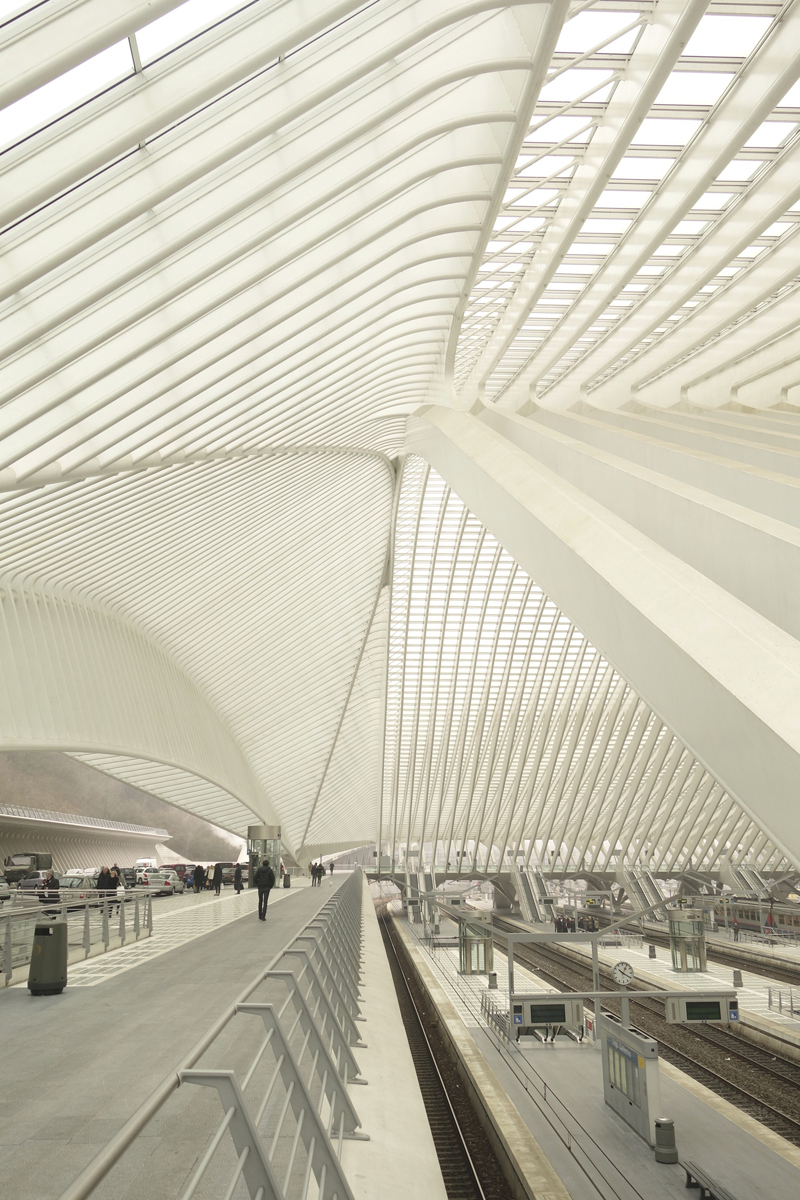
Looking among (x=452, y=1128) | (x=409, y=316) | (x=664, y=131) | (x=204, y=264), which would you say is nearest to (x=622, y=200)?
(x=664, y=131)

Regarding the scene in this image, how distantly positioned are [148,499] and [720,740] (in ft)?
38.8

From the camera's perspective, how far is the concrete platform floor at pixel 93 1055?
4.45 meters

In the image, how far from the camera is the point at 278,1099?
5.59 m

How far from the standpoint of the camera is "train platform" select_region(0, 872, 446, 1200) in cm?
445

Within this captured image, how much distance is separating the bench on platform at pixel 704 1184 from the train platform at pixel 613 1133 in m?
0.21

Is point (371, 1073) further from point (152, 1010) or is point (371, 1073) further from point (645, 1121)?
point (645, 1121)

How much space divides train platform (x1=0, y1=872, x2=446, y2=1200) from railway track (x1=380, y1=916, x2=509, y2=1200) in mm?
3584

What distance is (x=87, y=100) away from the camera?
21.0 feet

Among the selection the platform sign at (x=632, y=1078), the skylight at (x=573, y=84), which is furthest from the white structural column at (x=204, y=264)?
the platform sign at (x=632, y=1078)

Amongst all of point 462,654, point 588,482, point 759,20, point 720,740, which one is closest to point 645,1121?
point 720,740

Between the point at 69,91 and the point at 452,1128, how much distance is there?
51.9ft

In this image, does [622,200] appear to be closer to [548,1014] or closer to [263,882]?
[263,882]

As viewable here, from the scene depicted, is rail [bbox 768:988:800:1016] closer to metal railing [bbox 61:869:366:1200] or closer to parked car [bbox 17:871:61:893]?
metal railing [bbox 61:869:366:1200]

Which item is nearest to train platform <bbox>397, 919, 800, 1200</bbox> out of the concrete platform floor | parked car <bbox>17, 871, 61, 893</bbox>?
the concrete platform floor
